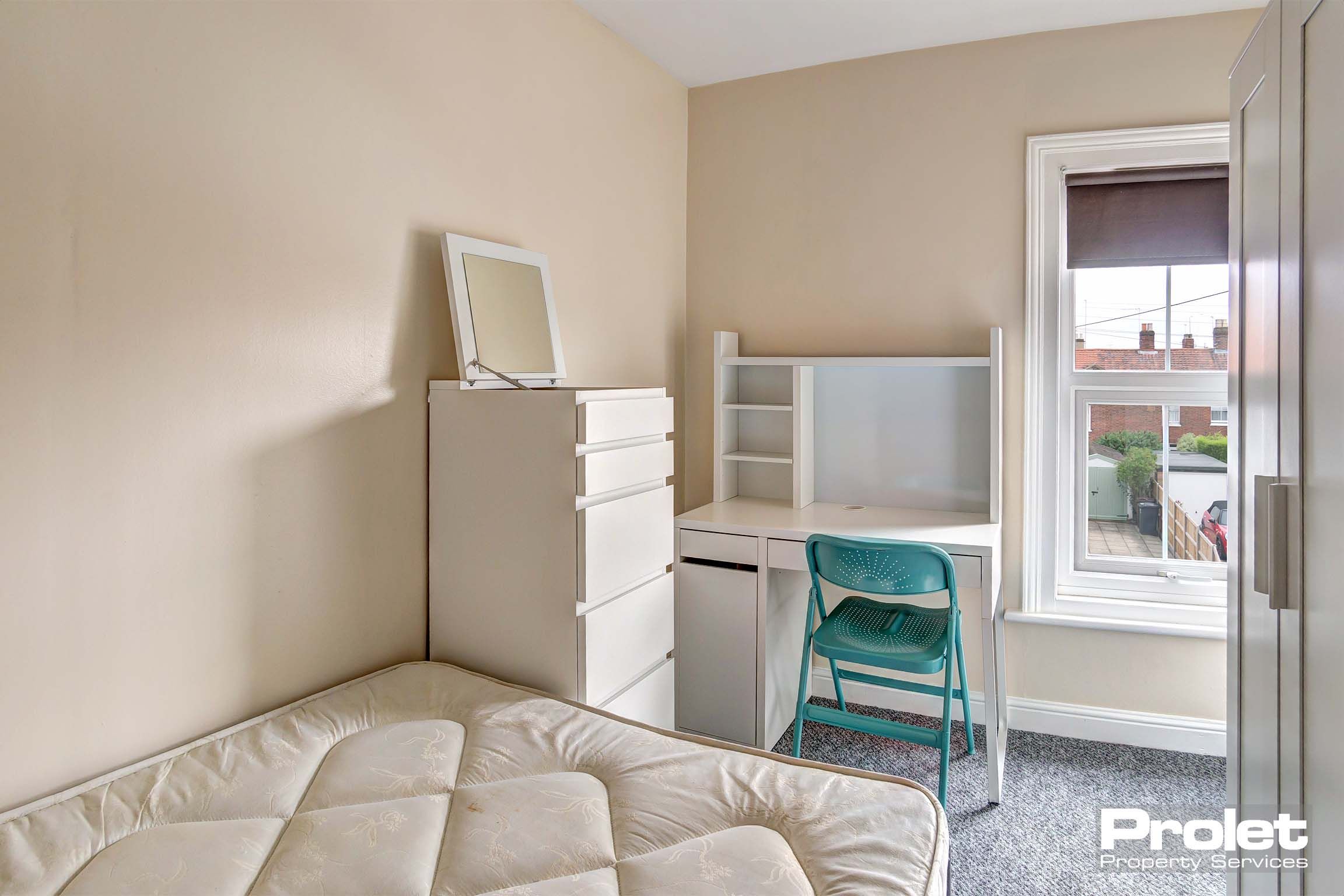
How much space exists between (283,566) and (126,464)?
412 mm

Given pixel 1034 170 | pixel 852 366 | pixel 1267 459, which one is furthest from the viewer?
pixel 852 366

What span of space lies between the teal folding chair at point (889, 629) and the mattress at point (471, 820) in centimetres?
91

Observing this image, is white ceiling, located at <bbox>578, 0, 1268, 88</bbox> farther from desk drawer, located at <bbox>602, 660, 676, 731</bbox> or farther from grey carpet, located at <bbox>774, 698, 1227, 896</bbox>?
grey carpet, located at <bbox>774, 698, 1227, 896</bbox>

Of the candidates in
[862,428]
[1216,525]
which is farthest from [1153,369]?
[862,428]

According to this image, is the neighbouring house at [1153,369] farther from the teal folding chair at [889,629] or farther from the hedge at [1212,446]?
the teal folding chair at [889,629]

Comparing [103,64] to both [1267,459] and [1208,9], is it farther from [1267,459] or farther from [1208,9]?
[1208,9]

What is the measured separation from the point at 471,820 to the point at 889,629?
5.22 ft

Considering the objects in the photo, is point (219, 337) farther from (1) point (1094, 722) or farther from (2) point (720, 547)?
(1) point (1094, 722)

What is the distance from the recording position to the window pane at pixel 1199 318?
2742mm

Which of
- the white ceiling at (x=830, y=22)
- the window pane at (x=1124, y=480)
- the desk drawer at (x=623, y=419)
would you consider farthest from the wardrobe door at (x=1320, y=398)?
the window pane at (x=1124, y=480)

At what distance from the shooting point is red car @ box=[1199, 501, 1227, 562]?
2777 mm

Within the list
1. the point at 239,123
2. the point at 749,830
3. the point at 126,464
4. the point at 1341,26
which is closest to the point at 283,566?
the point at 126,464

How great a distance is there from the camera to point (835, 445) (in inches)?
128

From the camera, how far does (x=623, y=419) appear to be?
6.71ft
